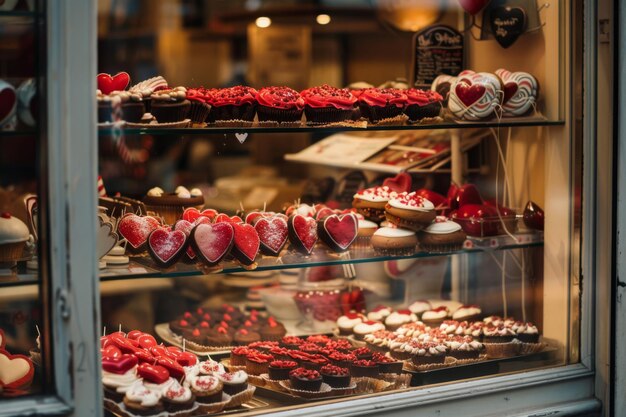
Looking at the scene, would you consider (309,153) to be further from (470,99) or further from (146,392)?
(146,392)

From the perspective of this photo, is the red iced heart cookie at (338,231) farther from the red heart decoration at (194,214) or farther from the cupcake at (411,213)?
the red heart decoration at (194,214)

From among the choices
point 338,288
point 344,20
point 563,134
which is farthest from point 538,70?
point 344,20

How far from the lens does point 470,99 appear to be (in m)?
3.00

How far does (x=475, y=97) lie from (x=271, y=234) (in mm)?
823

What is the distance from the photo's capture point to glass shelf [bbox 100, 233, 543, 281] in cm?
253

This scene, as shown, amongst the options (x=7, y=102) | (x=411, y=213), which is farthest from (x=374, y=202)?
(x=7, y=102)

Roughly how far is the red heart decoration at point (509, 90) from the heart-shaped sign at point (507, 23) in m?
0.23

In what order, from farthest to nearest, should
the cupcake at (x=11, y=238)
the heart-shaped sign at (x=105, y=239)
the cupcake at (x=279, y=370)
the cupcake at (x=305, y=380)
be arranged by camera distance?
the cupcake at (x=279, y=370) → the cupcake at (x=305, y=380) → the heart-shaped sign at (x=105, y=239) → the cupcake at (x=11, y=238)

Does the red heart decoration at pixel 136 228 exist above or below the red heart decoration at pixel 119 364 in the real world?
above

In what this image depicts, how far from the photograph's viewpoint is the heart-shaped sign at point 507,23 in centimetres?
315

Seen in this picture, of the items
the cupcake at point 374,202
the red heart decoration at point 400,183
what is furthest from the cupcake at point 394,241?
the red heart decoration at point 400,183

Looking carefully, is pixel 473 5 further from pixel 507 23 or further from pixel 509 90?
pixel 509 90

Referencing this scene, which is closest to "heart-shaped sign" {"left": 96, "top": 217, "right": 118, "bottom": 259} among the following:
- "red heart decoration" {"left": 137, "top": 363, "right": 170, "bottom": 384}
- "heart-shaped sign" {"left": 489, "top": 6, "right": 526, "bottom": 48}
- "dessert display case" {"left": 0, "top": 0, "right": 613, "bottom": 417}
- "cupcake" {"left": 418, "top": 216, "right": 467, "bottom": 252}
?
"dessert display case" {"left": 0, "top": 0, "right": 613, "bottom": 417}

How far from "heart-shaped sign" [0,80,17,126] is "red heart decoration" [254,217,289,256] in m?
0.86
